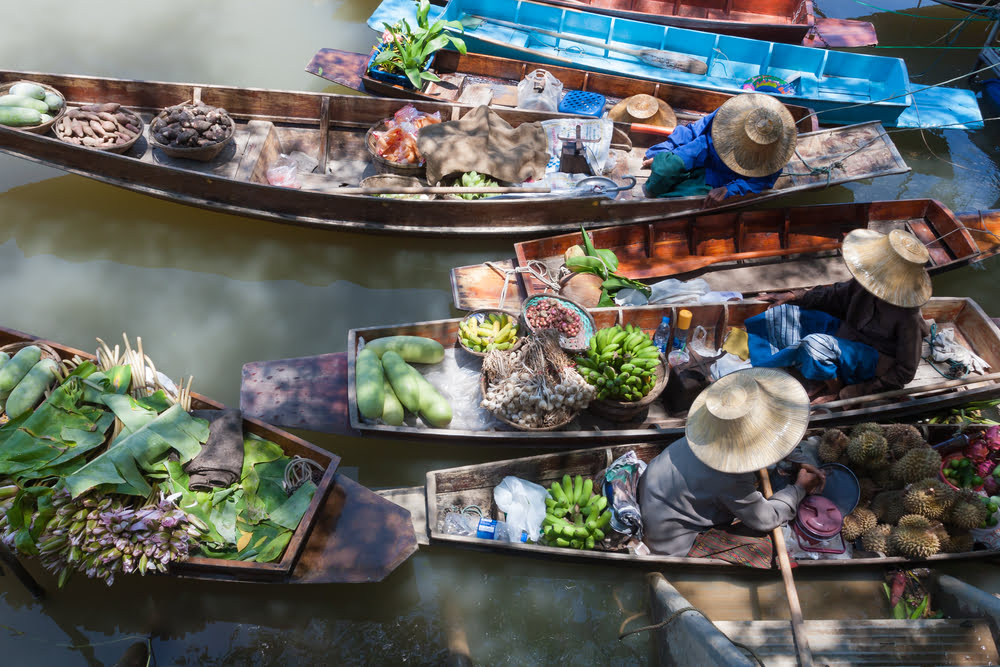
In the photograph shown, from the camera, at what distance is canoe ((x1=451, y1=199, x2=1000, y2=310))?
21.0 ft

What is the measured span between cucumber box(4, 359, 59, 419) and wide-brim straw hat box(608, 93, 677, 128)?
6.21 metres

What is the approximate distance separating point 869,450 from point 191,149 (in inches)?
270

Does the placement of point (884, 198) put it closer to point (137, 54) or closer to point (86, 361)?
point (86, 361)

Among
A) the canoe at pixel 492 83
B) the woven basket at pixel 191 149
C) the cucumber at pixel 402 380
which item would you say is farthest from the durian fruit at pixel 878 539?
the woven basket at pixel 191 149

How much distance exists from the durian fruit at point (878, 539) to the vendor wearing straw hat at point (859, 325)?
108 centimetres

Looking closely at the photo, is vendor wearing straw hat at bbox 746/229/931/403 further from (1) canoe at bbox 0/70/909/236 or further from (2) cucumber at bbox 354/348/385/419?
(2) cucumber at bbox 354/348/385/419

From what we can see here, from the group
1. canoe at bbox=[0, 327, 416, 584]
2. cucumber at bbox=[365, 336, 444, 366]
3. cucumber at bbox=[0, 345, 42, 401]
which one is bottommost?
canoe at bbox=[0, 327, 416, 584]

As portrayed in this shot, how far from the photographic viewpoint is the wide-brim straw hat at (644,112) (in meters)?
7.52

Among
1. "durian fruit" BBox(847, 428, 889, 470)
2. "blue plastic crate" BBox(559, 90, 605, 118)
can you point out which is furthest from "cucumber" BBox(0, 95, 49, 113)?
"durian fruit" BBox(847, 428, 889, 470)

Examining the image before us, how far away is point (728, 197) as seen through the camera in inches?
255

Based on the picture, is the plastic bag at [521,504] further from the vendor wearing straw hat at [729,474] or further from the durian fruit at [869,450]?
the durian fruit at [869,450]

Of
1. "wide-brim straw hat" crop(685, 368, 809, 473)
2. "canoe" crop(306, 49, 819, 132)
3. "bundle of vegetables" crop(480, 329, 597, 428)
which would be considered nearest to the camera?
"wide-brim straw hat" crop(685, 368, 809, 473)

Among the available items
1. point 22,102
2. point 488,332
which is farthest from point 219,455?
point 22,102

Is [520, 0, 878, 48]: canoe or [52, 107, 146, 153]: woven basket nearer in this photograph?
[52, 107, 146, 153]: woven basket
